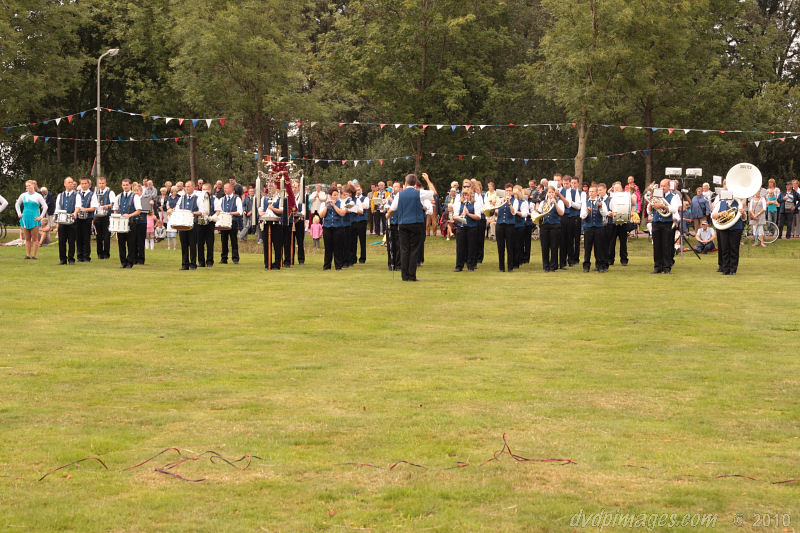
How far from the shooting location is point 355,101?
5788cm

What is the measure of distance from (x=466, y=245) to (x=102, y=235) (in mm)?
10395

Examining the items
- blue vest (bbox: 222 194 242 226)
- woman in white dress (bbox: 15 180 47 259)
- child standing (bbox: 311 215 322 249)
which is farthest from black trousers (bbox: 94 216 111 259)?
child standing (bbox: 311 215 322 249)

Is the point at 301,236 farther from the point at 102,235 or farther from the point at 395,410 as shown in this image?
the point at 395,410

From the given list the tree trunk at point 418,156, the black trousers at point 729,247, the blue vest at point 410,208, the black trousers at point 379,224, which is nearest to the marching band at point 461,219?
the black trousers at point 729,247

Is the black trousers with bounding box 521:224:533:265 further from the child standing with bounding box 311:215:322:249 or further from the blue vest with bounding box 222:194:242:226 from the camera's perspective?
the child standing with bounding box 311:215:322:249

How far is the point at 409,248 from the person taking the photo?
23.0m

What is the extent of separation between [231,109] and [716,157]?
2714 cm

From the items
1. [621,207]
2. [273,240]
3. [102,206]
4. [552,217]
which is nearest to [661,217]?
[621,207]

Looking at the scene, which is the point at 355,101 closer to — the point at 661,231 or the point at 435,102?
the point at 435,102

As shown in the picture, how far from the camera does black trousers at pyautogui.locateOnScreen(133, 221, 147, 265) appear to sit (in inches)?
1097

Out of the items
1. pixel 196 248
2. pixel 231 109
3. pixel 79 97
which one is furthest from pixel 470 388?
pixel 79 97

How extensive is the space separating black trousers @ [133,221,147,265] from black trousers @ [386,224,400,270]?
21.6 ft

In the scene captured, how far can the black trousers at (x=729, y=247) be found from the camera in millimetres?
24562

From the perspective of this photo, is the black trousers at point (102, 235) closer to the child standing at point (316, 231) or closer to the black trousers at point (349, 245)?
the black trousers at point (349, 245)
